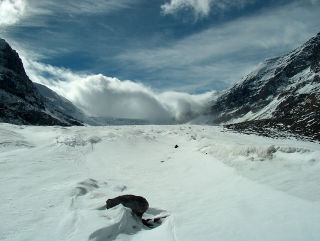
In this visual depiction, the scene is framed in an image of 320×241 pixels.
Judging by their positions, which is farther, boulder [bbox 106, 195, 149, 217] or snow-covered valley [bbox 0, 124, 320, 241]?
boulder [bbox 106, 195, 149, 217]

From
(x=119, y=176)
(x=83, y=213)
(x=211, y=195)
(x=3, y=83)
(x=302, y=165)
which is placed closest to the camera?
(x=83, y=213)

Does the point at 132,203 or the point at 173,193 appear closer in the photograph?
the point at 132,203

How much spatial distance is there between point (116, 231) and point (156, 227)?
1531 millimetres

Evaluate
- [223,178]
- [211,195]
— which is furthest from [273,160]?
[211,195]

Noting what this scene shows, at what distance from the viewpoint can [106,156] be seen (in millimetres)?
28672

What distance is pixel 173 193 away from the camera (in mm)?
15984

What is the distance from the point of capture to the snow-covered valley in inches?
402

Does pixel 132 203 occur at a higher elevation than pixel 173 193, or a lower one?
lower

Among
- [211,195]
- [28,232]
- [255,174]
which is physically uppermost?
[255,174]

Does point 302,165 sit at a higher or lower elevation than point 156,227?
higher

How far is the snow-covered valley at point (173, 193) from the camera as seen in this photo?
10.2 m

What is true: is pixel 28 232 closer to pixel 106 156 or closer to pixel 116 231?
pixel 116 231

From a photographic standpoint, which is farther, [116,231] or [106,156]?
[106,156]

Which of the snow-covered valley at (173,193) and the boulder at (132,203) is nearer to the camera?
the snow-covered valley at (173,193)
